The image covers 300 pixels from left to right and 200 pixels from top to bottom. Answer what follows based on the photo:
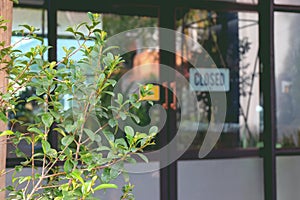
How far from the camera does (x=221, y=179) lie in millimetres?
3975

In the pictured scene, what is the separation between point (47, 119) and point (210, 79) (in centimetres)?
285

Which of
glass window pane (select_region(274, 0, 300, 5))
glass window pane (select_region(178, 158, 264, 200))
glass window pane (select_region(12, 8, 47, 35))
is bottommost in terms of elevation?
glass window pane (select_region(178, 158, 264, 200))

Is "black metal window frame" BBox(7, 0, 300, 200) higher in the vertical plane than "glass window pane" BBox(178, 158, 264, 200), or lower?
higher

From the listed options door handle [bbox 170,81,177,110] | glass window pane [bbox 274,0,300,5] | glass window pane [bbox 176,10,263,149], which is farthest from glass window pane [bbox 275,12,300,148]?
door handle [bbox 170,81,177,110]

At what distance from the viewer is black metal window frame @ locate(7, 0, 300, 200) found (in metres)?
3.59

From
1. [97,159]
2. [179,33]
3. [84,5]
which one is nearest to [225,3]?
[179,33]

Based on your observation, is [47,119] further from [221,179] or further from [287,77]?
A: [287,77]

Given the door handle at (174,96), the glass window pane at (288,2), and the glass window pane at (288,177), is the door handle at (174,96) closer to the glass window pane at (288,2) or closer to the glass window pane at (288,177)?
the glass window pane at (288,177)

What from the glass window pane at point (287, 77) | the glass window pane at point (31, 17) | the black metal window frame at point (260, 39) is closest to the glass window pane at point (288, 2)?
the black metal window frame at point (260, 39)

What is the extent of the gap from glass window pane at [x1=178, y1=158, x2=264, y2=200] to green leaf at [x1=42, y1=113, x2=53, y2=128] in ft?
7.37

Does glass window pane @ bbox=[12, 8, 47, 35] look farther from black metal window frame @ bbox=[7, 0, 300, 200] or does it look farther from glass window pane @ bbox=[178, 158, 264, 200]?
glass window pane @ bbox=[178, 158, 264, 200]

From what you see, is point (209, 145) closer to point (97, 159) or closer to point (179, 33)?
point (179, 33)

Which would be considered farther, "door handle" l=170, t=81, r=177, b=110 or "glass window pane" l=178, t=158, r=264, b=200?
Result: "door handle" l=170, t=81, r=177, b=110

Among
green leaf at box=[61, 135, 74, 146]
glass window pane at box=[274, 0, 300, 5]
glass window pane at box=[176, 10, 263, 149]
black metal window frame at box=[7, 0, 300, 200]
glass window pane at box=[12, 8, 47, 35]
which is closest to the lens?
green leaf at box=[61, 135, 74, 146]
